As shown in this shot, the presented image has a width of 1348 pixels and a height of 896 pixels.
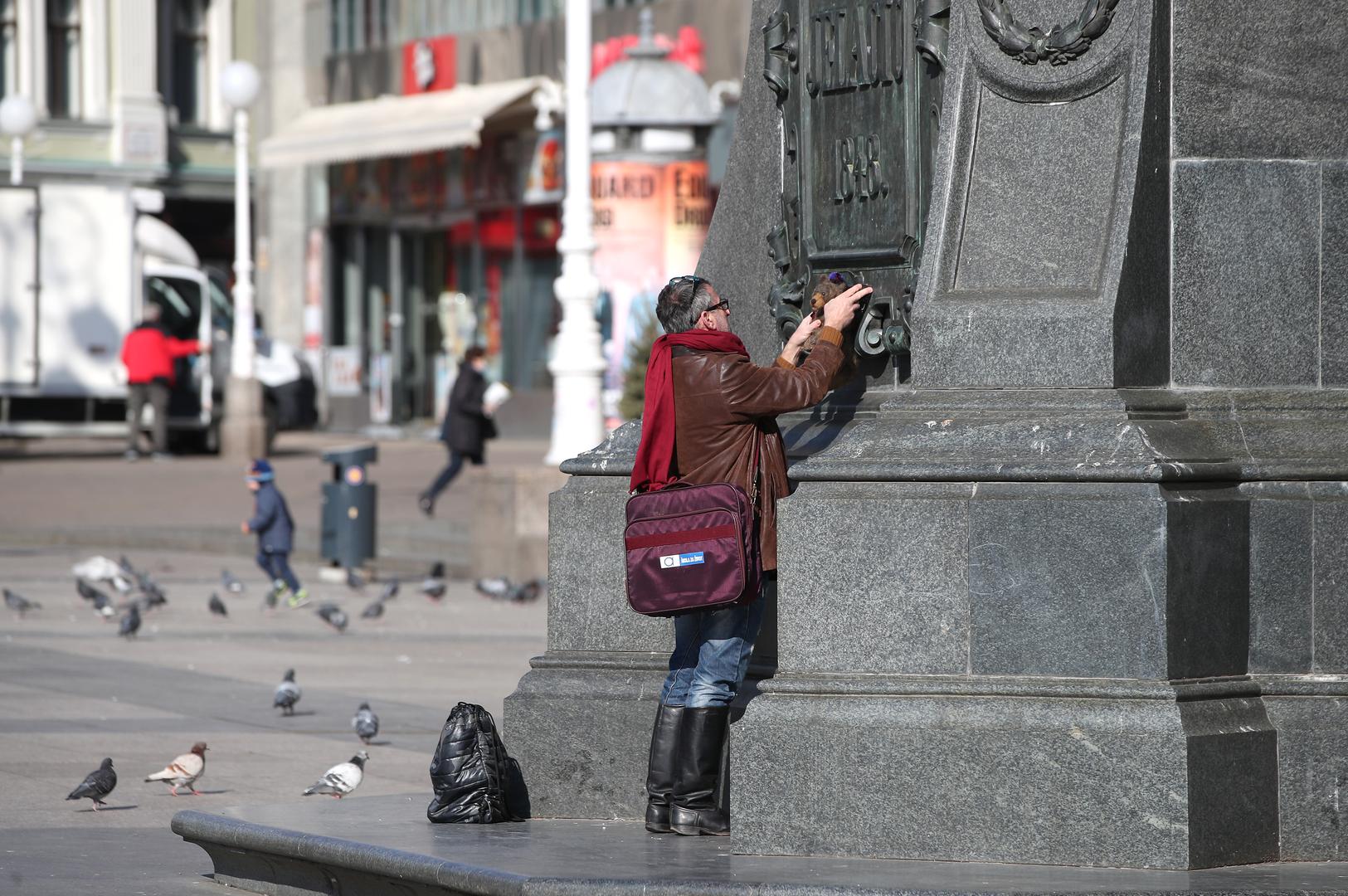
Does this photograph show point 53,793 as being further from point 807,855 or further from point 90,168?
point 90,168

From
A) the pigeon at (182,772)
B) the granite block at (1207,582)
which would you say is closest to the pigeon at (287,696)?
the pigeon at (182,772)

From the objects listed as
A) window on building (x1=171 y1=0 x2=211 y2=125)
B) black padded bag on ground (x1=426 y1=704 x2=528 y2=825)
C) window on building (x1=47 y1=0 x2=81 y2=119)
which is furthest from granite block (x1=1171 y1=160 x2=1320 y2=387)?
window on building (x1=171 y1=0 x2=211 y2=125)

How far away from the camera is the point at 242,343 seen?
31172 millimetres

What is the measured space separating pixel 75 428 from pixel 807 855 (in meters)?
26.3

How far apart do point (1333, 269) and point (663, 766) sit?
93.4 inches

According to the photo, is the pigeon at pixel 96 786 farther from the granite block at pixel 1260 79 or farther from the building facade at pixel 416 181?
the building facade at pixel 416 181

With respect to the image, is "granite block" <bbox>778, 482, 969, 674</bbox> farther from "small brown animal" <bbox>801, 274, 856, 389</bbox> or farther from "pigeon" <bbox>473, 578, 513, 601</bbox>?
"pigeon" <bbox>473, 578, 513, 601</bbox>

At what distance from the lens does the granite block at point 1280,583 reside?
21.6ft

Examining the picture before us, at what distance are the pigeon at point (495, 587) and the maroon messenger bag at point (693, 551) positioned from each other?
10418mm

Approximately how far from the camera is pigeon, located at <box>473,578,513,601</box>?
17.2 m

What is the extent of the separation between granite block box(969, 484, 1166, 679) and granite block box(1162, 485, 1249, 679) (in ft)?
0.17

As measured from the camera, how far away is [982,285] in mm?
6926

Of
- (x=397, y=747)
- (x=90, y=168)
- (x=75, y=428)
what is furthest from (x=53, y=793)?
(x=90, y=168)

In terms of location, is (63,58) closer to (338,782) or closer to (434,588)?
(434,588)
